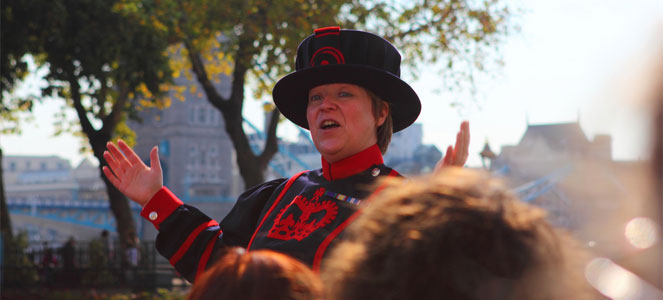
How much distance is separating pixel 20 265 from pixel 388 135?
14.6m

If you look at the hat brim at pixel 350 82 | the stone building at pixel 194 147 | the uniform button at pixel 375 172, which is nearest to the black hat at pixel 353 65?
the hat brim at pixel 350 82

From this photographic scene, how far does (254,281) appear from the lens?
3.84 feet

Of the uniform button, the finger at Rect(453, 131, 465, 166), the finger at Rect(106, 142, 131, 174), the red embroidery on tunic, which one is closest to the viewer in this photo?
the finger at Rect(453, 131, 465, 166)

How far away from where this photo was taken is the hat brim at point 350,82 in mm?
2662

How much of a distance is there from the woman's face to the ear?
74 millimetres

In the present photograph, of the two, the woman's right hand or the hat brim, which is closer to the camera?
the hat brim

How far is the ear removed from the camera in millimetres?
2801

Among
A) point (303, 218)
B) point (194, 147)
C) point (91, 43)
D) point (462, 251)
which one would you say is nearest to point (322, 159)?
point (303, 218)

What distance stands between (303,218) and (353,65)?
1.95 feet

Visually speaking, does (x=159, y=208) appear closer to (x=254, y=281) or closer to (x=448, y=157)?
(x=448, y=157)

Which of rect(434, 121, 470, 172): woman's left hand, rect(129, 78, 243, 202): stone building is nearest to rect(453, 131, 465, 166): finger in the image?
rect(434, 121, 470, 172): woman's left hand

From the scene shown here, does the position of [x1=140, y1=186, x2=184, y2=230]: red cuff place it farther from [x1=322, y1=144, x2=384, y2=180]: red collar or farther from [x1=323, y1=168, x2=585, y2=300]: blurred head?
[x1=323, y1=168, x2=585, y2=300]: blurred head

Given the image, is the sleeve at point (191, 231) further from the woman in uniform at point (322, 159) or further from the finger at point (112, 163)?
the finger at point (112, 163)

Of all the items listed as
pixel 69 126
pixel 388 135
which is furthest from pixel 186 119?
pixel 388 135
